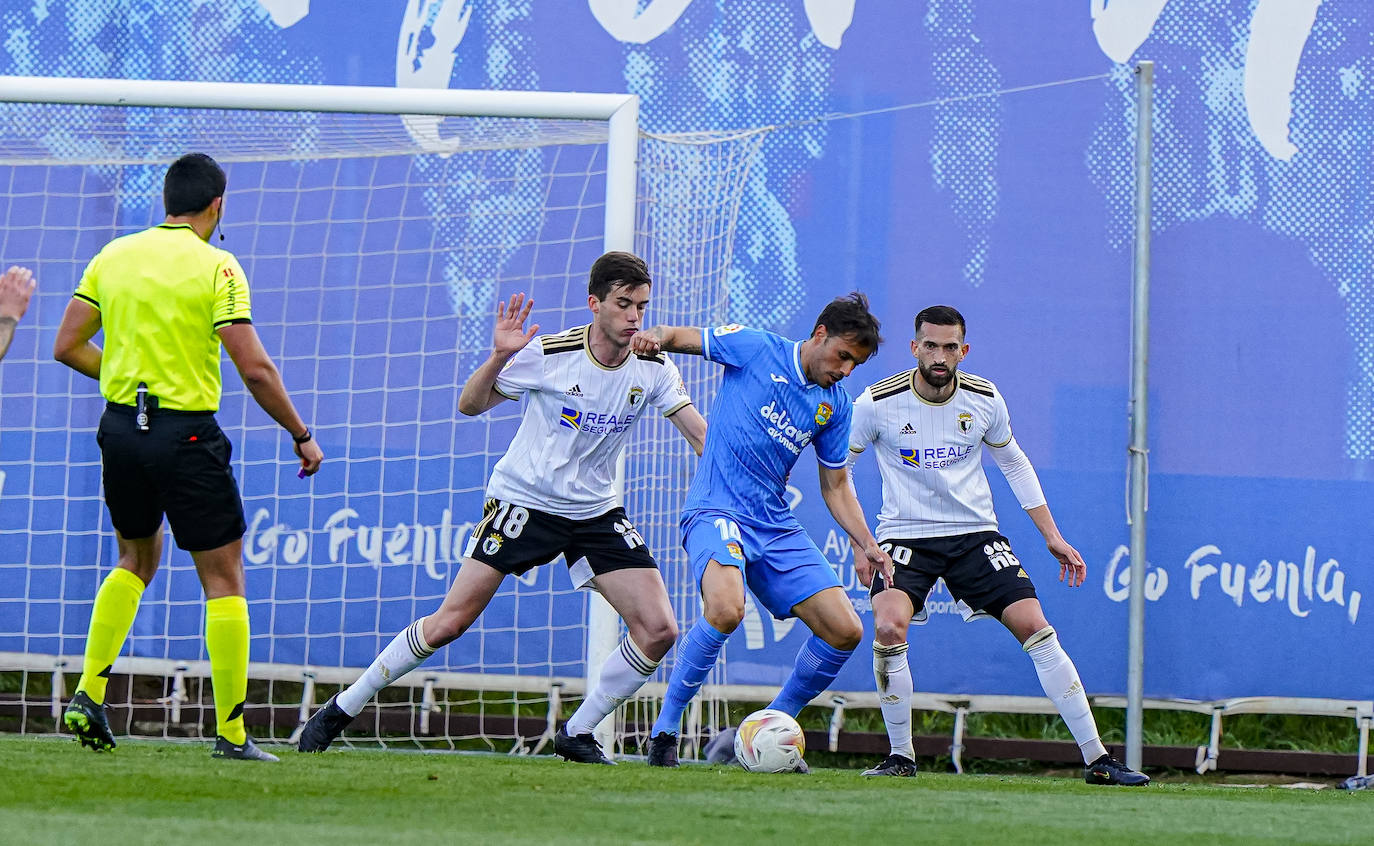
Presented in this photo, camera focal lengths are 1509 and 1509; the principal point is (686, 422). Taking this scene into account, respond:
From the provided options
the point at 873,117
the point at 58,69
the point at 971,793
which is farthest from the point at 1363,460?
the point at 58,69

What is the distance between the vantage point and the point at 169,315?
435 centimetres

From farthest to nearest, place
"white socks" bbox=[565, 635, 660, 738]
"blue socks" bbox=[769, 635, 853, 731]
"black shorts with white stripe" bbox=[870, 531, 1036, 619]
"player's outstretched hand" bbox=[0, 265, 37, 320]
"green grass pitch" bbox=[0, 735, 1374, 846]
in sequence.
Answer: "black shorts with white stripe" bbox=[870, 531, 1036, 619], "blue socks" bbox=[769, 635, 853, 731], "white socks" bbox=[565, 635, 660, 738], "player's outstretched hand" bbox=[0, 265, 37, 320], "green grass pitch" bbox=[0, 735, 1374, 846]

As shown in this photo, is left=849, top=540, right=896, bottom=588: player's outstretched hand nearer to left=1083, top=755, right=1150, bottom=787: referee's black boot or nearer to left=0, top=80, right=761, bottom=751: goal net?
left=1083, top=755, right=1150, bottom=787: referee's black boot

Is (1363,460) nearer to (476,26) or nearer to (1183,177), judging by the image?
(1183,177)

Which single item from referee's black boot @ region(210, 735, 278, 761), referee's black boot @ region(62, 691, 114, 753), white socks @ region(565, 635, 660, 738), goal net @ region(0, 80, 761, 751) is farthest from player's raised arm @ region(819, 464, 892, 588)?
referee's black boot @ region(62, 691, 114, 753)

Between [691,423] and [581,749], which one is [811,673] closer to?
[581,749]

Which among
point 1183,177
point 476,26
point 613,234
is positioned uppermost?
point 476,26

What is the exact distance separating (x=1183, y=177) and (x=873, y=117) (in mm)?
1451

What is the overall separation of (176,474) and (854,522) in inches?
94.0

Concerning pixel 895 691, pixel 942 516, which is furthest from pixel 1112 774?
pixel 942 516

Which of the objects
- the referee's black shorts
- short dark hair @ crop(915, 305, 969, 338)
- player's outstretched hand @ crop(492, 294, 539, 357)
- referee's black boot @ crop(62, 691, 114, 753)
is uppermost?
short dark hair @ crop(915, 305, 969, 338)

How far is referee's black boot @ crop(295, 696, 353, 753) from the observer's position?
5.32m

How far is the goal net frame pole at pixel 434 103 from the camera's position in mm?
5953

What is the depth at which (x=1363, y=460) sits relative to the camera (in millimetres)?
6879
